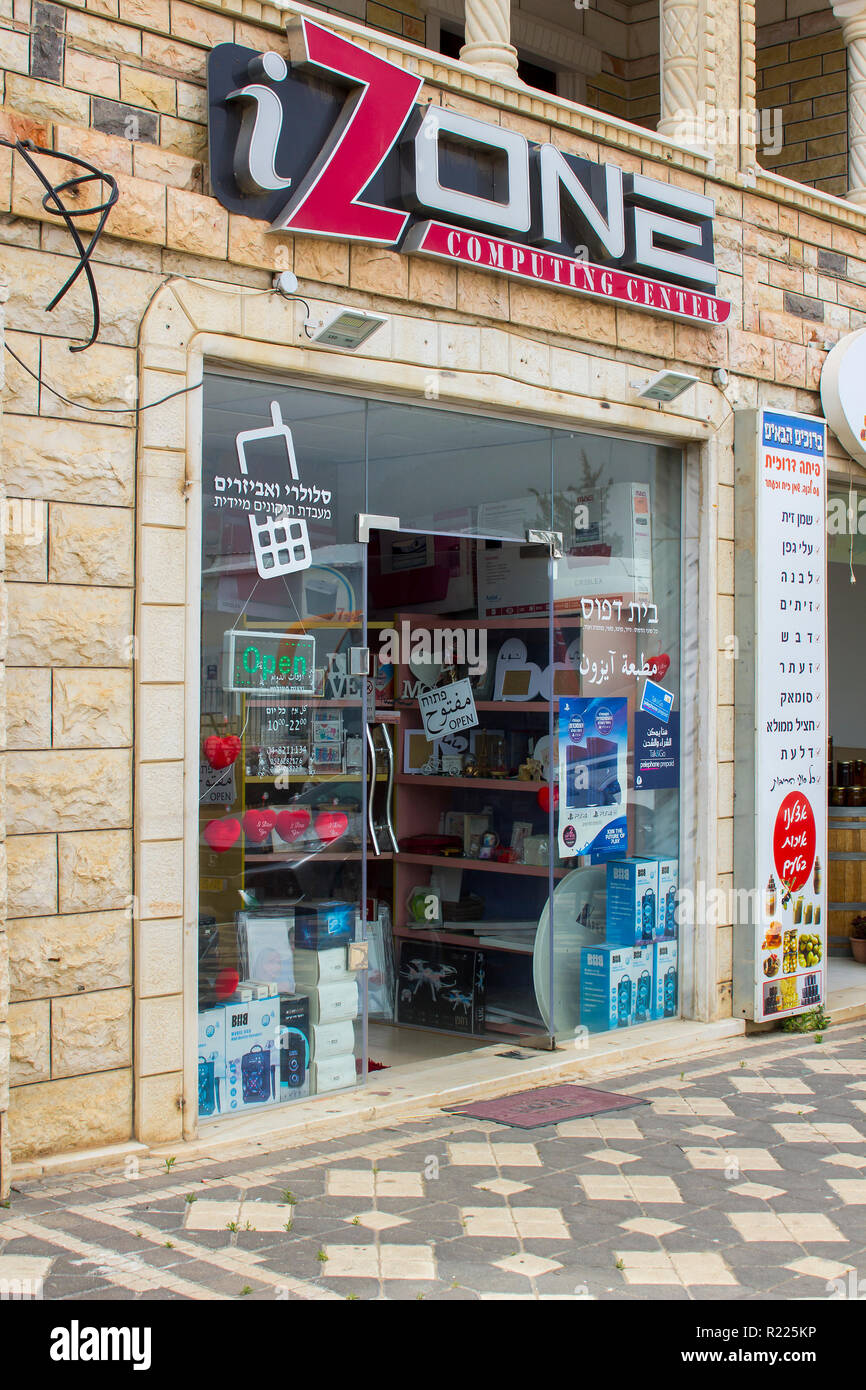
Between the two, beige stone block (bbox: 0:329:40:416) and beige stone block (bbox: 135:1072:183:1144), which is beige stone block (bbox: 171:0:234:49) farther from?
beige stone block (bbox: 135:1072:183:1144)

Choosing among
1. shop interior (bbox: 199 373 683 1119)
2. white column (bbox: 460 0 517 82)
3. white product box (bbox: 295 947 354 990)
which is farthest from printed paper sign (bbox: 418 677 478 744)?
white column (bbox: 460 0 517 82)

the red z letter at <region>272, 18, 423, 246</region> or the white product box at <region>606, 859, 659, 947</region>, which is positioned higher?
the red z letter at <region>272, 18, 423, 246</region>

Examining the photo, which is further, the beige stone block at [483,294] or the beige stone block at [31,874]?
the beige stone block at [483,294]

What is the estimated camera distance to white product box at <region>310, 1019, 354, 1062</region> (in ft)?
18.2

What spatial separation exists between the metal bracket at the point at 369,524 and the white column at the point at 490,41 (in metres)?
2.03

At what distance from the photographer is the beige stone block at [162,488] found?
486cm

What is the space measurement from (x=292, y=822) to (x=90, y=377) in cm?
185

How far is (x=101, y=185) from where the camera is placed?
15.4 ft

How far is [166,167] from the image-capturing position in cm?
493

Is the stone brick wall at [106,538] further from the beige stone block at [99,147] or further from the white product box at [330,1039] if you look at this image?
the white product box at [330,1039]

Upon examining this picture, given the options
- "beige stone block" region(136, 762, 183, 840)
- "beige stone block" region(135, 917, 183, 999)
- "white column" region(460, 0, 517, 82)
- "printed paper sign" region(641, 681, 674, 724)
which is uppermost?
"white column" region(460, 0, 517, 82)

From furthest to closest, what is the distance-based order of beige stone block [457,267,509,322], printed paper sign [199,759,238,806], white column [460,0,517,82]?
white column [460,0,517,82]
beige stone block [457,267,509,322]
printed paper sign [199,759,238,806]

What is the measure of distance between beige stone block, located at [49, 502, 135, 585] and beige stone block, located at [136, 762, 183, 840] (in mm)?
654

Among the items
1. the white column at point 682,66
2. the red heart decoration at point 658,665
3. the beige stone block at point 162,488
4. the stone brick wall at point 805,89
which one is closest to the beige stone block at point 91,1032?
the beige stone block at point 162,488
